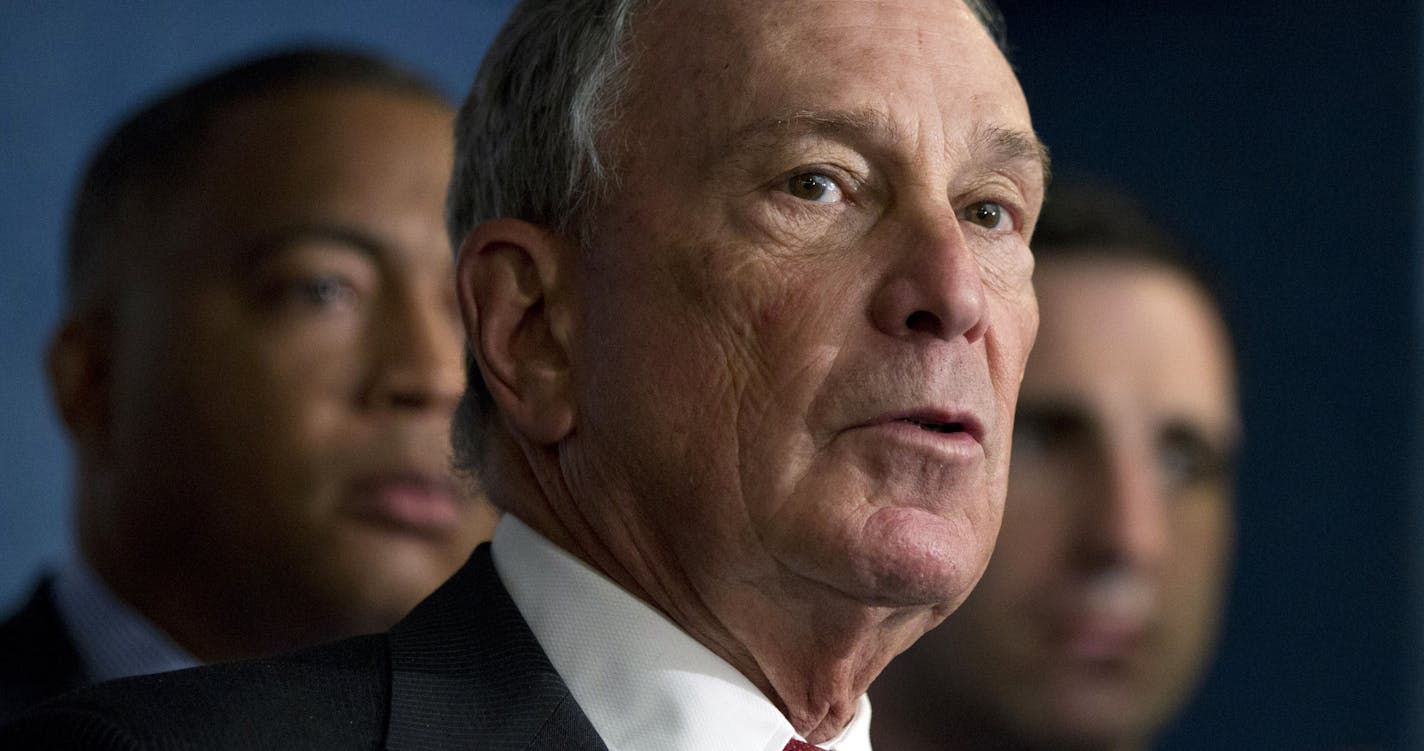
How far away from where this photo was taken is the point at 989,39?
1.36 meters

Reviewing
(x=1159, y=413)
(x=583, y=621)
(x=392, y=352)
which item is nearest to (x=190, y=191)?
(x=392, y=352)

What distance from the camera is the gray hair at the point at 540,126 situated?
1280 mm

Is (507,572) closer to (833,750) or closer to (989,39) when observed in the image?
(833,750)

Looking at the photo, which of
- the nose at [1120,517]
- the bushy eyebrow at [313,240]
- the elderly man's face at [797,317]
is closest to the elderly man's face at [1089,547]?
the nose at [1120,517]

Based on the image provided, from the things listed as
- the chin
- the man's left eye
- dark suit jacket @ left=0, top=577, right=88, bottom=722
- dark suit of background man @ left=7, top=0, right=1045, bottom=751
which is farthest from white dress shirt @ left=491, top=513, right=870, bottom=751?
dark suit jacket @ left=0, top=577, right=88, bottom=722

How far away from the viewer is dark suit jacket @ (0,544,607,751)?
108cm

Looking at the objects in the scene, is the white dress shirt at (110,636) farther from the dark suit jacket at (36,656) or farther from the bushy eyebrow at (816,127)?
the bushy eyebrow at (816,127)

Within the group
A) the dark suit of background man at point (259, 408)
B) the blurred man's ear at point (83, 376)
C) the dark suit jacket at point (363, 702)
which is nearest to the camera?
the dark suit jacket at point (363, 702)

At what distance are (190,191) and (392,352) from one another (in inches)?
11.9

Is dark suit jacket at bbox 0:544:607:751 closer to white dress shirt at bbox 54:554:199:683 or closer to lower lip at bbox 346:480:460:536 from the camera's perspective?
lower lip at bbox 346:480:460:536

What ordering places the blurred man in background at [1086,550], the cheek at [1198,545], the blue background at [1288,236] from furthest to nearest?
the blue background at [1288,236]
the cheek at [1198,545]
the blurred man in background at [1086,550]

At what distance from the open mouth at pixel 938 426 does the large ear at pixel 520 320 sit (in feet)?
0.78

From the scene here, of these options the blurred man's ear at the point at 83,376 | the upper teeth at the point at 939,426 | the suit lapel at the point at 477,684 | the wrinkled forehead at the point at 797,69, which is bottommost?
the blurred man's ear at the point at 83,376

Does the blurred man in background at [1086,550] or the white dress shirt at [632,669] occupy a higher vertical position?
the white dress shirt at [632,669]
